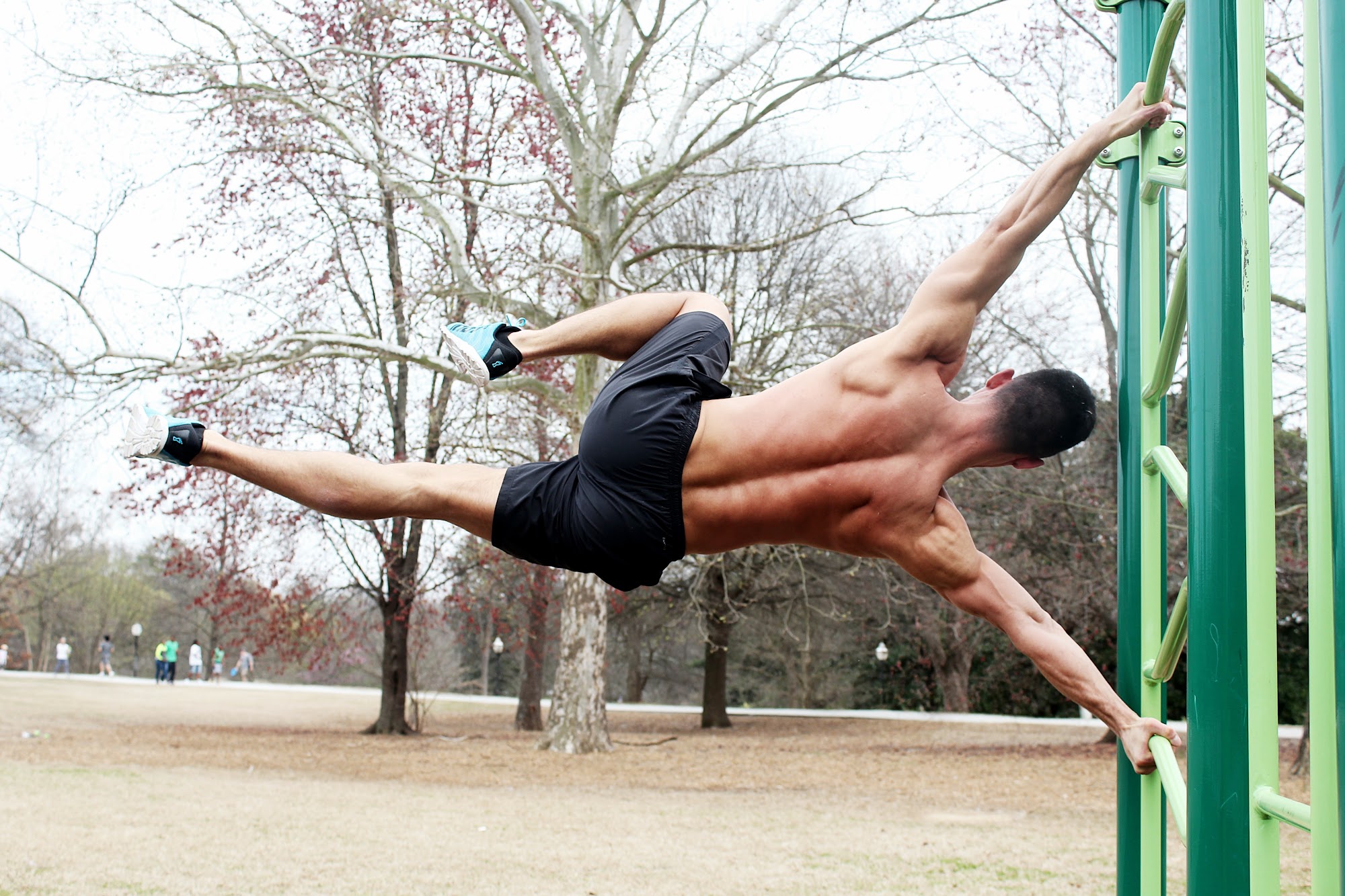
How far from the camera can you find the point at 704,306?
342cm

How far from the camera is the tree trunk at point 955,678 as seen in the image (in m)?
24.0

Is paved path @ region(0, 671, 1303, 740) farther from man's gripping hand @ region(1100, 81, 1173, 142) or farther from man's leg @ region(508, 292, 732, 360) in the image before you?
man's leg @ region(508, 292, 732, 360)

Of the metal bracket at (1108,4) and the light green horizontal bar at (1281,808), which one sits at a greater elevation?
the metal bracket at (1108,4)

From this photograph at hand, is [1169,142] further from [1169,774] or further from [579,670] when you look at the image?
[579,670]

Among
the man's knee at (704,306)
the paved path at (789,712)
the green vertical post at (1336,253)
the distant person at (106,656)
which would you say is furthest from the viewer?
the distant person at (106,656)

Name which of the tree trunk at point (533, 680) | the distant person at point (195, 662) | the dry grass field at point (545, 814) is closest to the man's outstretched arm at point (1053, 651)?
the dry grass field at point (545, 814)

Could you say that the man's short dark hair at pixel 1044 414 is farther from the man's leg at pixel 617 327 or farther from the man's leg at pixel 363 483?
the man's leg at pixel 363 483

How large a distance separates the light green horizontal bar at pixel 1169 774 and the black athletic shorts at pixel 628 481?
1370 millimetres

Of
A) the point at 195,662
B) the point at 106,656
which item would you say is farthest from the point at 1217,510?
the point at 106,656

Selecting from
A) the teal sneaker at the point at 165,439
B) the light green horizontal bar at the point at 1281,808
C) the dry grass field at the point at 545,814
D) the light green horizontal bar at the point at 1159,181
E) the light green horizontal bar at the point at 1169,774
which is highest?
the light green horizontal bar at the point at 1159,181

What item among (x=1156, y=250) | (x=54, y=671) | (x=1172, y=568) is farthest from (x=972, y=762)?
(x=54, y=671)

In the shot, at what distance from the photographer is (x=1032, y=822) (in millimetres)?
9211

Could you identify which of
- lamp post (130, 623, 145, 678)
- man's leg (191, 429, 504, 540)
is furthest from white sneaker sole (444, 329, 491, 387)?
lamp post (130, 623, 145, 678)

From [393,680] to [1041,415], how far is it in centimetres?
1641
